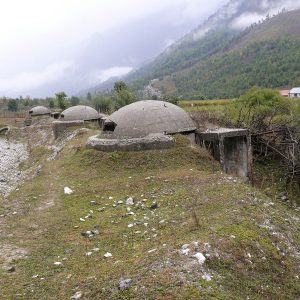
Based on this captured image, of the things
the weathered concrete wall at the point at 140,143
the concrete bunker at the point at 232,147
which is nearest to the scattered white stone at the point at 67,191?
the weathered concrete wall at the point at 140,143

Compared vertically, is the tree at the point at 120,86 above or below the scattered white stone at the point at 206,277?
above

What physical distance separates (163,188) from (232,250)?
5138 mm

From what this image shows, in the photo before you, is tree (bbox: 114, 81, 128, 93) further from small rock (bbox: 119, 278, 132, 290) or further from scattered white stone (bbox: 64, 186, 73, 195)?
small rock (bbox: 119, 278, 132, 290)

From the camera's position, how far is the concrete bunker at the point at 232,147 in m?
→ 15.5

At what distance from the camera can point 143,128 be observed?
15992 millimetres

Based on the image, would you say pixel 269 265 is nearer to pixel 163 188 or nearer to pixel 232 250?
pixel 232 250

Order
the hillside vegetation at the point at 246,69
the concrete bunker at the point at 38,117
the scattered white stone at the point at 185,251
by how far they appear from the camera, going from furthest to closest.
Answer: the hillside vegetation at the point at 246,69, the concrete bunker at the point at 38,117, the scattered white stone at the point at 185,251

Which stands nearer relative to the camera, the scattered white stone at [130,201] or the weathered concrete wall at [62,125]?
the scattered white stone at [130,201]

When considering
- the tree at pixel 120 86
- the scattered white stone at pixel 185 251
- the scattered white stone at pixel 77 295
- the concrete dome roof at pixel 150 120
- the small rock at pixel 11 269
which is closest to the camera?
the scattered white stone at pixel 77 295

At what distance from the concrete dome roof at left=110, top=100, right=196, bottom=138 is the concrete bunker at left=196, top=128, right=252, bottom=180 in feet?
3.41

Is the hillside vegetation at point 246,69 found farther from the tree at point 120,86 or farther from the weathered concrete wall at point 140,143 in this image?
the weathered concrete wall at point 140,143

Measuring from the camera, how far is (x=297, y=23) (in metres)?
187

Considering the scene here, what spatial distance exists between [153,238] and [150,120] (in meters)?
8.70

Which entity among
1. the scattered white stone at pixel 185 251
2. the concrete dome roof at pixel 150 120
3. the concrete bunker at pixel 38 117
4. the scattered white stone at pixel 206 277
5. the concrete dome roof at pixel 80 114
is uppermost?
the concrete dome roof at pixel 150 120
